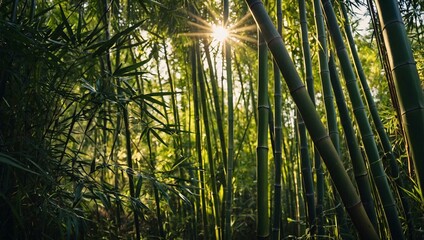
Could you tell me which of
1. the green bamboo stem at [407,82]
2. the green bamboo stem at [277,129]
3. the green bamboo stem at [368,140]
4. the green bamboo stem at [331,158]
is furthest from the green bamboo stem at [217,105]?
the green bamboo stem at [407,82]

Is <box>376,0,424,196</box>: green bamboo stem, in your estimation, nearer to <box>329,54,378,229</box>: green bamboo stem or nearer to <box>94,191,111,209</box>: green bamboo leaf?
<box>329,54,378,229</box>: green bamboo stem

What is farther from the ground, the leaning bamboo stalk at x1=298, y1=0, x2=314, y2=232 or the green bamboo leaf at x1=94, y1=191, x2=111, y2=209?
the leaning bamboo stalk at x1=298, y1=0, x2=314, y2=232

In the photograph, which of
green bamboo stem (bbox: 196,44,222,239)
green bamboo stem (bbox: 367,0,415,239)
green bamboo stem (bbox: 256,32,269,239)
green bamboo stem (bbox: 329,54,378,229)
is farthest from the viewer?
green bamboo stem (bbox: 196,44,222,239)

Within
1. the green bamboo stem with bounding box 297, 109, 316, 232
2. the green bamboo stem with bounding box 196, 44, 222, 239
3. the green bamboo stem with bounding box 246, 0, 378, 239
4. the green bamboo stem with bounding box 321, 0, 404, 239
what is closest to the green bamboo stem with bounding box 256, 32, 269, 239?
the green bamboo stem with bounding box 246, 0, 378, 239

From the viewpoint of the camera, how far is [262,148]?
1.44 metres

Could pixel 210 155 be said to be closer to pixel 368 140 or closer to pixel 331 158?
pixel 368 140

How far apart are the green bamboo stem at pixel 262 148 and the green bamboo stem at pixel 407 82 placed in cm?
51

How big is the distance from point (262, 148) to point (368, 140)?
425 mm

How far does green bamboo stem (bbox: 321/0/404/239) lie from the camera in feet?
4.63

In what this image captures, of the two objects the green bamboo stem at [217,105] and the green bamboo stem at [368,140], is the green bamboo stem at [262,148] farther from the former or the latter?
the green bamboo stem at [217,105]

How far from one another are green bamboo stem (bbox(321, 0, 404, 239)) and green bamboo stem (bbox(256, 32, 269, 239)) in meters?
0.39

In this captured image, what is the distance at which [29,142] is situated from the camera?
5.54 ft

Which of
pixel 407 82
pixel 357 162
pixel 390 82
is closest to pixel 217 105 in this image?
pixel 357 162

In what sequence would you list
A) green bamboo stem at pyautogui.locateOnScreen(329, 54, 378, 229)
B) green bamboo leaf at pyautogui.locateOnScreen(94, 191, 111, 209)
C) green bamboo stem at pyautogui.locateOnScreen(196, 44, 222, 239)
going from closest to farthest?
green bamboo stem at pyautogui.locateOnScreen(329, 54, 378, 229), green bamboo leaf at pyautogui.locateOnScreen(94, 191, 111, 209), green bamboo stem at pyautogui.locateOnScreen(196, 44, 222, 239)
